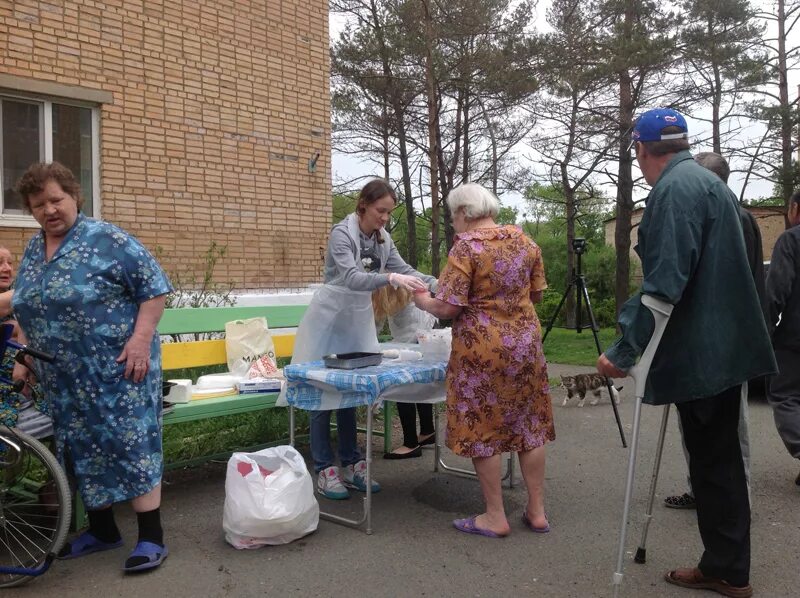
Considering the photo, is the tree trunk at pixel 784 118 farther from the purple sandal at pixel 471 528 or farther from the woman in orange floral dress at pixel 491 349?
the purple sandal at pixel 471 528

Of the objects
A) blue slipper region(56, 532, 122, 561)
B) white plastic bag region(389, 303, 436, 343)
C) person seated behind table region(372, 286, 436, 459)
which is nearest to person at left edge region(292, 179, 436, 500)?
person seated behind table region(372, 286, 436, 459)

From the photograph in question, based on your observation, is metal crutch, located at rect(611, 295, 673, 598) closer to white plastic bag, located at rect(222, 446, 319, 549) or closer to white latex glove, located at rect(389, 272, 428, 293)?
white latex glove, located at rect(389, 272, 428, 293)

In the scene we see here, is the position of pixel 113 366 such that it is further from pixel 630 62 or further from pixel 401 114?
pixel 401 114

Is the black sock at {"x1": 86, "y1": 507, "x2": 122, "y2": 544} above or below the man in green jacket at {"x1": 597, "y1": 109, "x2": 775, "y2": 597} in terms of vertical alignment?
below

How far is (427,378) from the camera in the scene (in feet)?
13.3

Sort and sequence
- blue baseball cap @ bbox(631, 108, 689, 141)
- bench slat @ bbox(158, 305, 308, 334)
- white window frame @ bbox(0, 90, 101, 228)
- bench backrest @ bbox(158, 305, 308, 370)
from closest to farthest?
blue baseball cap @ bbox(631, 108, 689, 141) < bench backrest @ bbox(158, 305, 308, 370) < bench slat @ bbox(158, 305, 308, 334) < white window frame @ bbox(0, 90, 101, 228)

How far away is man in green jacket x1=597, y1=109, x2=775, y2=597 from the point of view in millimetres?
2795

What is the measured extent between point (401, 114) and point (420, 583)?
15817 millimetres

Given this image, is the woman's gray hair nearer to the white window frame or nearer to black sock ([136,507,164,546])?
black sock ([136,507,164,546])

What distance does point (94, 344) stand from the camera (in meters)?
3.21

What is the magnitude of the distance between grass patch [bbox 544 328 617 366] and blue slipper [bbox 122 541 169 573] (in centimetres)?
780

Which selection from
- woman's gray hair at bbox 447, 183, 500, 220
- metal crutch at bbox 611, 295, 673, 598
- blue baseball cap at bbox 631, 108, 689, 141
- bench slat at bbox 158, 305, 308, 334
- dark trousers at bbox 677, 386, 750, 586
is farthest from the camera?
bench slat at bbox 158, 305, 308, 334

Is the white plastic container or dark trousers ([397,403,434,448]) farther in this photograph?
dark trousers ([397,403,434,448])

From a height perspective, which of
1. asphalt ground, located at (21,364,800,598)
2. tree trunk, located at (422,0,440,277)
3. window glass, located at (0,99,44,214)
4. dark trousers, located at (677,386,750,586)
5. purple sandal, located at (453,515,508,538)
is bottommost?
asphalt ground, located at (21,364,800,598)
